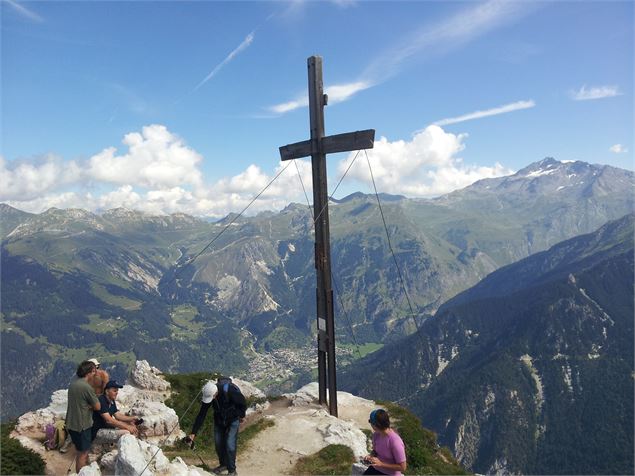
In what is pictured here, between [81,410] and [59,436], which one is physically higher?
[81,410]

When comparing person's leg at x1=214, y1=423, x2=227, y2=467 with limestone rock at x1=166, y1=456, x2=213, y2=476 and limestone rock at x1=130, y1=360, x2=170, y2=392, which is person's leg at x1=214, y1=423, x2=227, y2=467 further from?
limestone rock at x1=130, y1=360, x2=170, y2=392

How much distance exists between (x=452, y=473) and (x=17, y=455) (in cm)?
1787

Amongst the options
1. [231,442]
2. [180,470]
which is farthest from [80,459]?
[231,442]

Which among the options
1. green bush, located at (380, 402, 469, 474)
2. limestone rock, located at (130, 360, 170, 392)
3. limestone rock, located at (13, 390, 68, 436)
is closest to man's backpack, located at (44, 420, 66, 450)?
limestone rock, located at (13, 390, 68, 436)

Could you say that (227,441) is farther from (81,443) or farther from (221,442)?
(81,443)

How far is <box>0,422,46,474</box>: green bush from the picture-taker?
12.8 m

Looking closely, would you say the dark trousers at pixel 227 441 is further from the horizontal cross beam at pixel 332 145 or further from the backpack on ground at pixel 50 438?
the horizontal cross beam at pixel 332 145

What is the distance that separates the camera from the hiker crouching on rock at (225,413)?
13.3 metres

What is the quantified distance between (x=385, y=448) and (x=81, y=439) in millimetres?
9323

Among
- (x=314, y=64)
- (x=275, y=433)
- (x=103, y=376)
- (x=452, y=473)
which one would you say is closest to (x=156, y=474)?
(x=103, y=376)

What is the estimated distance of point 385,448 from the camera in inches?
417

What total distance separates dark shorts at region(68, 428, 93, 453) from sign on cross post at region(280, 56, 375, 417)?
10427 mm

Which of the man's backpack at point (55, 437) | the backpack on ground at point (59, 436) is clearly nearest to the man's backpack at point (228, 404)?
the man's backpack at point (55, 437)

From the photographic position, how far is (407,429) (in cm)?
2188
